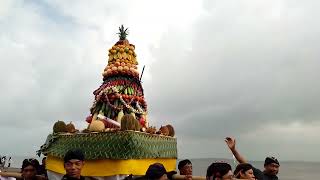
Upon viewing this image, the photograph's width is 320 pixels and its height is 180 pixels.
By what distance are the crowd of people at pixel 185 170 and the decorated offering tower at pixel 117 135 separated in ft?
7.74

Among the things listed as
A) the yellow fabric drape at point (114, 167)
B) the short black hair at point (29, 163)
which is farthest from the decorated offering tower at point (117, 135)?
the short black hair at point (29, 163)

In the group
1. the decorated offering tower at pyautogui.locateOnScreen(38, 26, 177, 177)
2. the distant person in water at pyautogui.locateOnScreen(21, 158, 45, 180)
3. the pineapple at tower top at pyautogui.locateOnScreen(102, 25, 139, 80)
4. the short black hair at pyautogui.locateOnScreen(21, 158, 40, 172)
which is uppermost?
the pineapple at tower top at pyautogui.locateOnScreen(102, 25, 139, 80)

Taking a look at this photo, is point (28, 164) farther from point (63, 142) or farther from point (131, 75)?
point (131, 75)

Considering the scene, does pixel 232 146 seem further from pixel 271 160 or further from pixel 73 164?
pixel 73 164

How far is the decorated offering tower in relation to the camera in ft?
29.2

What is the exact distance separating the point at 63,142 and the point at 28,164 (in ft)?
12.7

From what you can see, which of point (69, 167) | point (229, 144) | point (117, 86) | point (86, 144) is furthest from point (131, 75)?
point (69, 167)

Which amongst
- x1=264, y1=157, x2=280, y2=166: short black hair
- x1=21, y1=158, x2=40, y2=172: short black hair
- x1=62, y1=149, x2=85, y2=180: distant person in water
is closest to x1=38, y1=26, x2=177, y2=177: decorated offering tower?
x1=21, y1=158, x2=40, y2=172: short black hair

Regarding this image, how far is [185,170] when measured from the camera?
6.70 m

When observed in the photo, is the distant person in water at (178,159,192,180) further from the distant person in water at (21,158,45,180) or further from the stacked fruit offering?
the stacked fruit offering

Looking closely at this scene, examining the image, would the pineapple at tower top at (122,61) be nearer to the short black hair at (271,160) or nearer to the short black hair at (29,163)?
the short black hair at (29,163)

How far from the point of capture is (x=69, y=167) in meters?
4.61

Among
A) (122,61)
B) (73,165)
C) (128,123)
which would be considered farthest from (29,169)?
(122,61)

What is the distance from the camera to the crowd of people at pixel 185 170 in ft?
14.6
